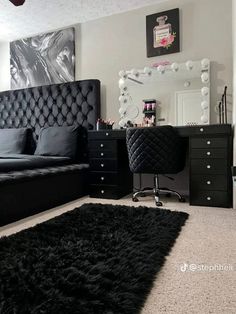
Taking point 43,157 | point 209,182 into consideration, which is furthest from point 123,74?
point 209,182

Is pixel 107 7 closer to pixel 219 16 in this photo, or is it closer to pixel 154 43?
pixel 154 43

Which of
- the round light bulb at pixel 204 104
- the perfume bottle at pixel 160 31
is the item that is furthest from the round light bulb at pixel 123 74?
the round light bulb at pixel 204 104

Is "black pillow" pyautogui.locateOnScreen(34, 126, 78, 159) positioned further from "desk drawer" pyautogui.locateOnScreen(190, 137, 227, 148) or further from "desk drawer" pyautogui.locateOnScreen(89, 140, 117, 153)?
"desk drawer" pyautogui.locateOnScreen(190, 137, 227, 148)

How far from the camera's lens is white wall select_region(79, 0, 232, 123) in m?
2.78

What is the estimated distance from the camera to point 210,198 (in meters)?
2.37

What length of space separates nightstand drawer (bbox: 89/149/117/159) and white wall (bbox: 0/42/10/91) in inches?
86.8

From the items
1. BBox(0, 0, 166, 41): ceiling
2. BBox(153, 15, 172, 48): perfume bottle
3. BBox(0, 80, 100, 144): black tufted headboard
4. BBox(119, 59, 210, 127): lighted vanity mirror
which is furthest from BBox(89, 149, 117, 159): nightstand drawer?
BBox(0, 0, 166, 41): ceiling

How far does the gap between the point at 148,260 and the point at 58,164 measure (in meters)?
1.77

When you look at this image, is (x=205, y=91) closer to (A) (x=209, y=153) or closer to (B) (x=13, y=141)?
(A) (x=209, y=153)

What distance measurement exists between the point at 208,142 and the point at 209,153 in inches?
4.1

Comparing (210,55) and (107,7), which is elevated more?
(107,7)

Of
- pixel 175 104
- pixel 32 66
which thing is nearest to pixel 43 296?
pixel 175 104

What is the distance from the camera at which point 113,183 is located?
2793 mm

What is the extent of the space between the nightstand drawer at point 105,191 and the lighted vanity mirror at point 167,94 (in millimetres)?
869
